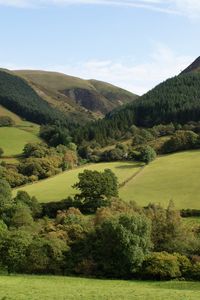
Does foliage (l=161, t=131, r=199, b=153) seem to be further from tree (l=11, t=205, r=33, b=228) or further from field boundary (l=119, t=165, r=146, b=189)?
tree (l=11, t=205, r=33, b=228)

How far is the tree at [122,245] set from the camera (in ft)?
191

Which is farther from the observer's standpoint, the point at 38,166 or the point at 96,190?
the point at 38,166

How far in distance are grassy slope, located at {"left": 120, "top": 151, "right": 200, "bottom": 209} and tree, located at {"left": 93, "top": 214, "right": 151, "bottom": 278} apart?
105 ft

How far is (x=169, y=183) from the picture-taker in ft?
364

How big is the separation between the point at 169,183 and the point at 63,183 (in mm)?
25506

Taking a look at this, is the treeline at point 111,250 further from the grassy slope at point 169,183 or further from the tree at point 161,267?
the grassy slope at point 169,183

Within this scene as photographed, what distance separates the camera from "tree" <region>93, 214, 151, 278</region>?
191 feet

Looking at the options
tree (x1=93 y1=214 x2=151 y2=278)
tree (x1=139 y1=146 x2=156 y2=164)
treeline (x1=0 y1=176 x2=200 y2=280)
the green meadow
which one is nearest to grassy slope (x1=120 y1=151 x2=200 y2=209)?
the green meadow

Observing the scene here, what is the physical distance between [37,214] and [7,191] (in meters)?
10.1

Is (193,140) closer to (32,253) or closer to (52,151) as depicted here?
(52,151)

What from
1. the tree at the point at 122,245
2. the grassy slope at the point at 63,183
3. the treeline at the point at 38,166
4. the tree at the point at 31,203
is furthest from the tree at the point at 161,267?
the treeline at the point at 38,166

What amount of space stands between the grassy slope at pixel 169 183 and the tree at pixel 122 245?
32.1 m

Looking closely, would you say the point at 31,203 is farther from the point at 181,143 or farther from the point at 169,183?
the point at 181,143

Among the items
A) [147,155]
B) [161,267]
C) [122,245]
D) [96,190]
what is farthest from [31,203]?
[147,155]
